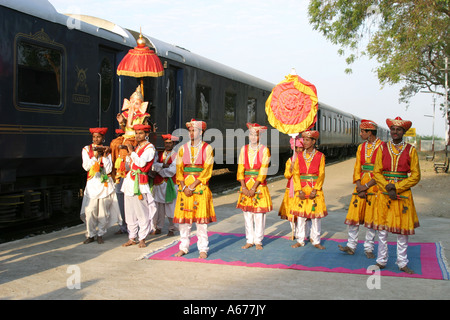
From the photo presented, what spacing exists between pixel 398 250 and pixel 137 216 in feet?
11.4

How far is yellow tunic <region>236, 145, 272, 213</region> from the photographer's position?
671cm

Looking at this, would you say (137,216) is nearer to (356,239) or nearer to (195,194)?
(195,194)

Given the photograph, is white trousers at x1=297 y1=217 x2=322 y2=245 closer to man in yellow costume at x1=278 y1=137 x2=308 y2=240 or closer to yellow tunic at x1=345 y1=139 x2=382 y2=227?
man in yellow costume at x1=278 y1=137 x2=308 y2=240

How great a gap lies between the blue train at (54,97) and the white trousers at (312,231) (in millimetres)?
3796

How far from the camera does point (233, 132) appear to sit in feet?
47.5

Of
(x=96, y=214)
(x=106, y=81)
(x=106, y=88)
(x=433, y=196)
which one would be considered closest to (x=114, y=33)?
(x=106, y=81)

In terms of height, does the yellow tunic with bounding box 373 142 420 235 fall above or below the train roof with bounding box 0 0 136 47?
below

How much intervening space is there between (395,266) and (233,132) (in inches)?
359

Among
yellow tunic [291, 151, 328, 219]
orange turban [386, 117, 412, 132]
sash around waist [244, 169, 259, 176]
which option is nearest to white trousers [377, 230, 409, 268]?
yellow tunic [291, 151, 328, 219]

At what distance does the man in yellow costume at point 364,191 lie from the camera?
6.28m

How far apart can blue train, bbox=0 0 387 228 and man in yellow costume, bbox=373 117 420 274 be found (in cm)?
478
